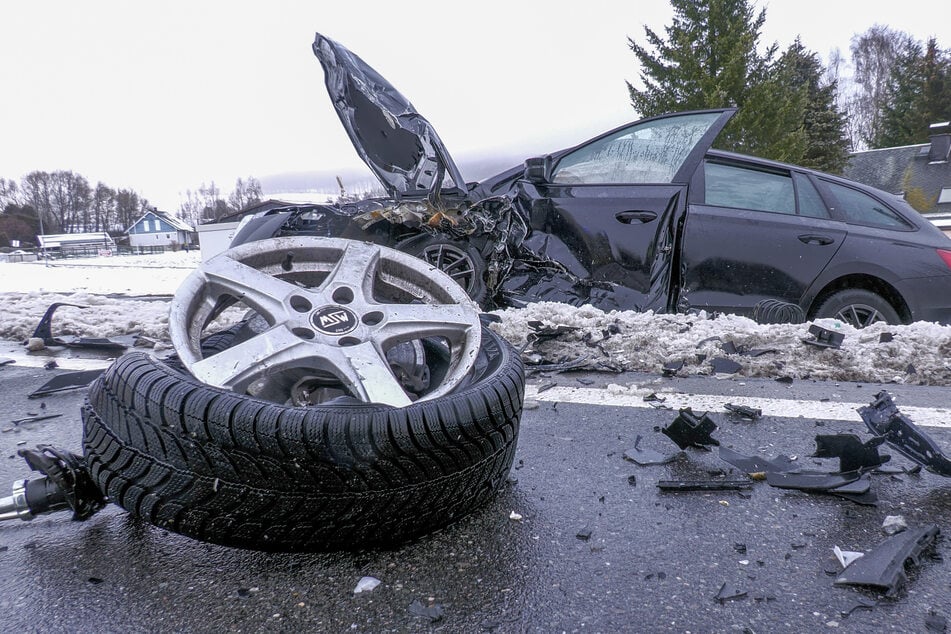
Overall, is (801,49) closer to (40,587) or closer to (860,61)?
(860,61)

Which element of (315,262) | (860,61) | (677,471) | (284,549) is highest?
(860,61)

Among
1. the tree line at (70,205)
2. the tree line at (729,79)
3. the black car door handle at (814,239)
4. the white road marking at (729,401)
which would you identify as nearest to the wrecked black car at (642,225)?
the black car door handle at (814,239)

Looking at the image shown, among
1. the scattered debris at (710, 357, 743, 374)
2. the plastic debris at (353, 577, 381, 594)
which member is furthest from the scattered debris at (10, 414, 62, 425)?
the scattered debris at (710, 357, 743, 374)

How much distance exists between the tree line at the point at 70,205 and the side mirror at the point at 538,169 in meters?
74.3

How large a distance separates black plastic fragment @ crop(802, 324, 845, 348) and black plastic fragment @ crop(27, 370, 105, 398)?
4104 mm

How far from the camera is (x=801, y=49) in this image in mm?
34438

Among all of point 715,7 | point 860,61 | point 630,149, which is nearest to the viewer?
point 630,149

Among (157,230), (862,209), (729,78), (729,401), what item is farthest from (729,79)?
(157,230)

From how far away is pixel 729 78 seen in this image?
2233 cm

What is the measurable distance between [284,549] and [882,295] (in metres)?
4.59

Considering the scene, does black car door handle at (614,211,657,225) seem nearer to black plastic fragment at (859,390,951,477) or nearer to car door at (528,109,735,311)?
car door at (528,109,735,311)

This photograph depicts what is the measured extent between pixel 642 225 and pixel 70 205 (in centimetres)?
9687

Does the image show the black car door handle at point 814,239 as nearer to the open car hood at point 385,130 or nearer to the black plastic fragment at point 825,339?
the black plastic fragment at point 825,339

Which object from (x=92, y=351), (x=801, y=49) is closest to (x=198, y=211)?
(x=801, y=49)
